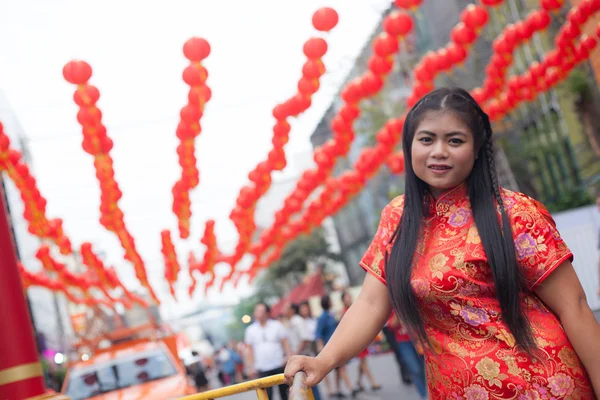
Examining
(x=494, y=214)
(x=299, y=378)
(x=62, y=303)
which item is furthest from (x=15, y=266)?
(x=62, y=303)

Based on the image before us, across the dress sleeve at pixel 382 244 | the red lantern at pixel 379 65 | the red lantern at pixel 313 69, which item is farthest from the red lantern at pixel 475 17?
the dress sleeve at pixel 382 244

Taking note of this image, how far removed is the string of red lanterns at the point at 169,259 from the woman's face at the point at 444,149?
21769mm

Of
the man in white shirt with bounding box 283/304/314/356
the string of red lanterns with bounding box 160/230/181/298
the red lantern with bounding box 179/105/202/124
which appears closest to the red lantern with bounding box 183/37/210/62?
the red lantern with bounding box 179/105/202/124

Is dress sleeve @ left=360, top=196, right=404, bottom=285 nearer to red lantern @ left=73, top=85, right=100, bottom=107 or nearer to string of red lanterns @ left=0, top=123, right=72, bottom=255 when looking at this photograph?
red lantern @ left=73, top=85, right=100, bottom=107

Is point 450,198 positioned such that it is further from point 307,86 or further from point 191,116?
point 191,116

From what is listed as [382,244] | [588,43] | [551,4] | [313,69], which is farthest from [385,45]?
[382,244]

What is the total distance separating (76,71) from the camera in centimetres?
902

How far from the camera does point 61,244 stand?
17859 mm

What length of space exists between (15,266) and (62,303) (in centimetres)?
5780

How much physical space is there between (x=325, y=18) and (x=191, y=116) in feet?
9.19

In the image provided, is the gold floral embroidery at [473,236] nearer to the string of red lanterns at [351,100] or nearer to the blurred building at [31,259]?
the string of red lanterns at [351,100]

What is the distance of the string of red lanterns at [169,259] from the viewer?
2420 centimetres

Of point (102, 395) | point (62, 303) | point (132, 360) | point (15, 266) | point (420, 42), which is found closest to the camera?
point (15, 266)

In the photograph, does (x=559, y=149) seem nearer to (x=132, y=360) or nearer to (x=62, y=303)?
(x=132, y=360)
